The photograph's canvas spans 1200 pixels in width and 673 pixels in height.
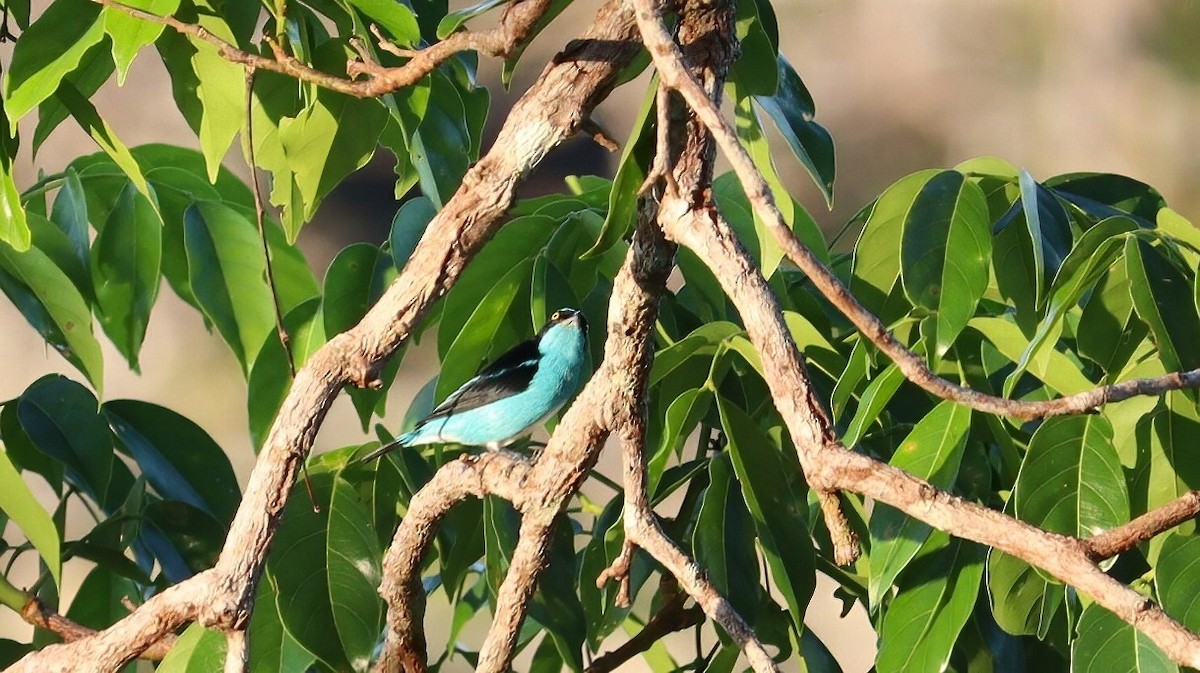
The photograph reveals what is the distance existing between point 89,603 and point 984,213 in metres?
0.76

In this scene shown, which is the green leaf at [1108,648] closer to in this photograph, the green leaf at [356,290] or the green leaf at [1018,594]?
the green leaf at [1018,594]

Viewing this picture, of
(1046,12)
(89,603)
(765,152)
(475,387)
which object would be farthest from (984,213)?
(1046,12)

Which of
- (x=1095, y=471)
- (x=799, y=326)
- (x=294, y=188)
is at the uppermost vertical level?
(x=294, y=188)

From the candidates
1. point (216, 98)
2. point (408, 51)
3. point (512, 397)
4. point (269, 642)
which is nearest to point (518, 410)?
point (512, 397)

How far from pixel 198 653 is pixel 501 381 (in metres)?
0.56

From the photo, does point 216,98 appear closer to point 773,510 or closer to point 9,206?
point 9,206

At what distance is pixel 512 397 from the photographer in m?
1.39

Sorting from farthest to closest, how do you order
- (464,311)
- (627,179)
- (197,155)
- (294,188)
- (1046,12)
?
(1046,12) → (197,155) → (464,311) → (294,188) → (627,179)

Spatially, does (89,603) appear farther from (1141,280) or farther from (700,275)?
(1141,280)

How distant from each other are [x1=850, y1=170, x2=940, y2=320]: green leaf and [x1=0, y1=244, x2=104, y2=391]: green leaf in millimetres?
562

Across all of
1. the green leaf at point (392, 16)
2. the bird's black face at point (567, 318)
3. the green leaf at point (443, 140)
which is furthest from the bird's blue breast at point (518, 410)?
the green leaf at point (392, 16)

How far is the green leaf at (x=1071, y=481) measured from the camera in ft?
2.58

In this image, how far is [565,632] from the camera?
0.94 meters

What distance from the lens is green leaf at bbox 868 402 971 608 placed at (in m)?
0.78
